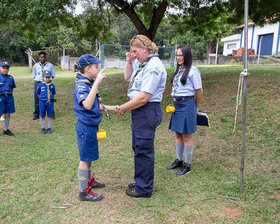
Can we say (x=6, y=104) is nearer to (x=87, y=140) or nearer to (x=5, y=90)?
(x=5, y=90)

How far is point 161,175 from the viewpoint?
415cm

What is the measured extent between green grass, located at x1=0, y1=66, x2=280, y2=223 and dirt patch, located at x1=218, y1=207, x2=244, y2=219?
12mm

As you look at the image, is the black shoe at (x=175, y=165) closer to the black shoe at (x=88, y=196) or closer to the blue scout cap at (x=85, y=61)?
the black shoe at (x=88, y=196)

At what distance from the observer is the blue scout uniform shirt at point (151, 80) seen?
3.05 m

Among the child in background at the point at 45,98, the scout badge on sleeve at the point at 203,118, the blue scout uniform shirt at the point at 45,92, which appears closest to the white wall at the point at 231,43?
the child in background at the point at 45,98

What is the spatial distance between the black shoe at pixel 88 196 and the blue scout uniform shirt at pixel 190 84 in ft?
6.18

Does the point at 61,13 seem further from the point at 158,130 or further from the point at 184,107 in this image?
the point at 184,107

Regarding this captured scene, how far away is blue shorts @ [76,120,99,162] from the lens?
3.19 meters

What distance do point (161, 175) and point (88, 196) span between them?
129 centimetres

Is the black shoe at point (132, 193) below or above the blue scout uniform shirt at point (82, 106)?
below

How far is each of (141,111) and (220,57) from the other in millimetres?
29808

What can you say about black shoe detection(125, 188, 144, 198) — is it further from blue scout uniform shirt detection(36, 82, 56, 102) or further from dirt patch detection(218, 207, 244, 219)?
blue scout uniform shirt detection(36, 82, 56, 102)

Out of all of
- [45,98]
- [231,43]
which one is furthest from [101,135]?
[231,43]

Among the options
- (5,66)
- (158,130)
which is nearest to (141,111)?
(158,130)
